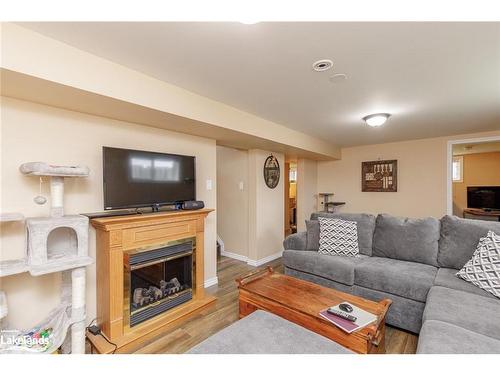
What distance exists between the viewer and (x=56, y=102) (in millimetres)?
1711

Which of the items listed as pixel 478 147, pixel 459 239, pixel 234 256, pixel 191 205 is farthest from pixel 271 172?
pixel 478 147

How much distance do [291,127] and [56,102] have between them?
262 centimetres

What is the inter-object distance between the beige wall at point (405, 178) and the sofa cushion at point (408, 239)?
7.11 feet

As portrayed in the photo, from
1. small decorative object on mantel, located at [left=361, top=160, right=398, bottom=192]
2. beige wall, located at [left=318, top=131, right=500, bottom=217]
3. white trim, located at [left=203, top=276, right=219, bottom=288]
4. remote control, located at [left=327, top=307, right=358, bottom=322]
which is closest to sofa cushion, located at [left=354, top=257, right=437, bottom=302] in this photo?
remote control, located at [left=327, top=307, right=358, bottom=322]

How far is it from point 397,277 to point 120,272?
2393mm

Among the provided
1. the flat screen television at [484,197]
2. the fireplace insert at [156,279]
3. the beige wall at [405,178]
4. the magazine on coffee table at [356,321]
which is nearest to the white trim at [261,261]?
the fireplace insert at [156,279]

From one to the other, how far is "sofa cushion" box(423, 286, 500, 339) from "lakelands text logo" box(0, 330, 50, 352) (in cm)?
246

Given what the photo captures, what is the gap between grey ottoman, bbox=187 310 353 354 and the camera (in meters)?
1.13

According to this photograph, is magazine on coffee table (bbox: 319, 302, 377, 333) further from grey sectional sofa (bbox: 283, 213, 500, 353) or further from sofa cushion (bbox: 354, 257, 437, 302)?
sofa cushion (bbox: 354, 257, 437, 302)

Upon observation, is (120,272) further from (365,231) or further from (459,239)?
(459,239)

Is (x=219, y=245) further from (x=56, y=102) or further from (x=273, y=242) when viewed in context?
(x=56, y=102)

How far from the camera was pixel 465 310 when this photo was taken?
1.48 metres
